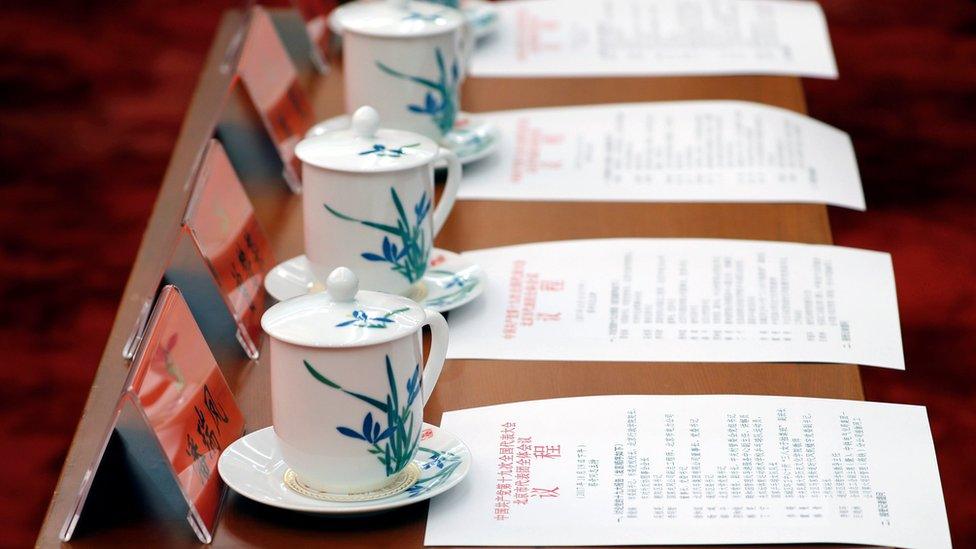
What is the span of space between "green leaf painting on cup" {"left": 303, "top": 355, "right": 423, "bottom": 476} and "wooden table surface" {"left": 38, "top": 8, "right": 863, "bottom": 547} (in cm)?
4

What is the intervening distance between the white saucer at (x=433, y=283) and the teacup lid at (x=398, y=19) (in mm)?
266

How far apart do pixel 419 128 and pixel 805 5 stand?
2.77 feet

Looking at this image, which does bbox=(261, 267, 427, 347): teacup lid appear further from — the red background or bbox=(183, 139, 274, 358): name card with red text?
the red background

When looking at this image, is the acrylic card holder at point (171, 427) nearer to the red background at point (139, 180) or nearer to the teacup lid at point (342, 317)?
the teacup lid at point (342, 317)

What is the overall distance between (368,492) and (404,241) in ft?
0.95

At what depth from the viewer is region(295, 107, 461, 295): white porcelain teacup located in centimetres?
103

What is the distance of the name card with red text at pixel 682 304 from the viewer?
1059 mm

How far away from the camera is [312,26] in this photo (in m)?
1.76

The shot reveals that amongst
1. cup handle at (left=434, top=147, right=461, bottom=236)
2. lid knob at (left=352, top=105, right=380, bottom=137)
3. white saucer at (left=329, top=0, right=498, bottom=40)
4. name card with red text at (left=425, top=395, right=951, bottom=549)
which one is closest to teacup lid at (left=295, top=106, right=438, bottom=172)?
lid knob at (left=352, top=105, right=380, bottom=137)

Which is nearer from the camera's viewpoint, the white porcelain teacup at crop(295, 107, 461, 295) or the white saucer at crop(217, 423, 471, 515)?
the white saucer at crop(217, 423, 471, 515)

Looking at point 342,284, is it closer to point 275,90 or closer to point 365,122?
point 365,122

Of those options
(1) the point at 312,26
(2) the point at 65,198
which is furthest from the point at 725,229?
(2) the point at 65,198

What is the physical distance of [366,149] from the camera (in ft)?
3.44

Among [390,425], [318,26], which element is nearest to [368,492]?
[390,425]
